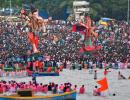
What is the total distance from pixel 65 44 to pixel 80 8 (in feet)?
57.6

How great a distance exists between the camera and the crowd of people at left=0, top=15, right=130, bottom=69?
69.9 metres

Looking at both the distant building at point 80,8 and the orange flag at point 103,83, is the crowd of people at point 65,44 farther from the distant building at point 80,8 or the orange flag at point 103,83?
the orange flag at point 103,83

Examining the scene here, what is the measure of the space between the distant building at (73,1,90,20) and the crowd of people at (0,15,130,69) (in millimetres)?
6066

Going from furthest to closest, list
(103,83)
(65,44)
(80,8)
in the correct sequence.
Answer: (80,8)
(65,44)
(103,83)

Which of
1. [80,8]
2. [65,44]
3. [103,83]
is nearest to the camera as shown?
[103,83]

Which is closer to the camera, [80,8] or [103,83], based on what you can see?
[103,83]

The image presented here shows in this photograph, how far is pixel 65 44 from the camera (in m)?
75.2

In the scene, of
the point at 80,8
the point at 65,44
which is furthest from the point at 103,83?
the point at 80,8

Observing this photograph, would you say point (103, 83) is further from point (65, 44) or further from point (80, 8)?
point (80, 8)

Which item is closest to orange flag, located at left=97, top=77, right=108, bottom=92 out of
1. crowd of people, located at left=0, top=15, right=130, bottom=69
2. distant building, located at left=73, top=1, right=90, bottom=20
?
crowd of people, located at left=0, top=15, right=130, bottom=69

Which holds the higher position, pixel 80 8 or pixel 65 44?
pixel 80 8

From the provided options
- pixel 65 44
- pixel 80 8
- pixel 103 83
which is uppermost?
pixel 80 8

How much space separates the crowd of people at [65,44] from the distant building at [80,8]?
19.9ft

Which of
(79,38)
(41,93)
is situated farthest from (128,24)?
(41,93)
